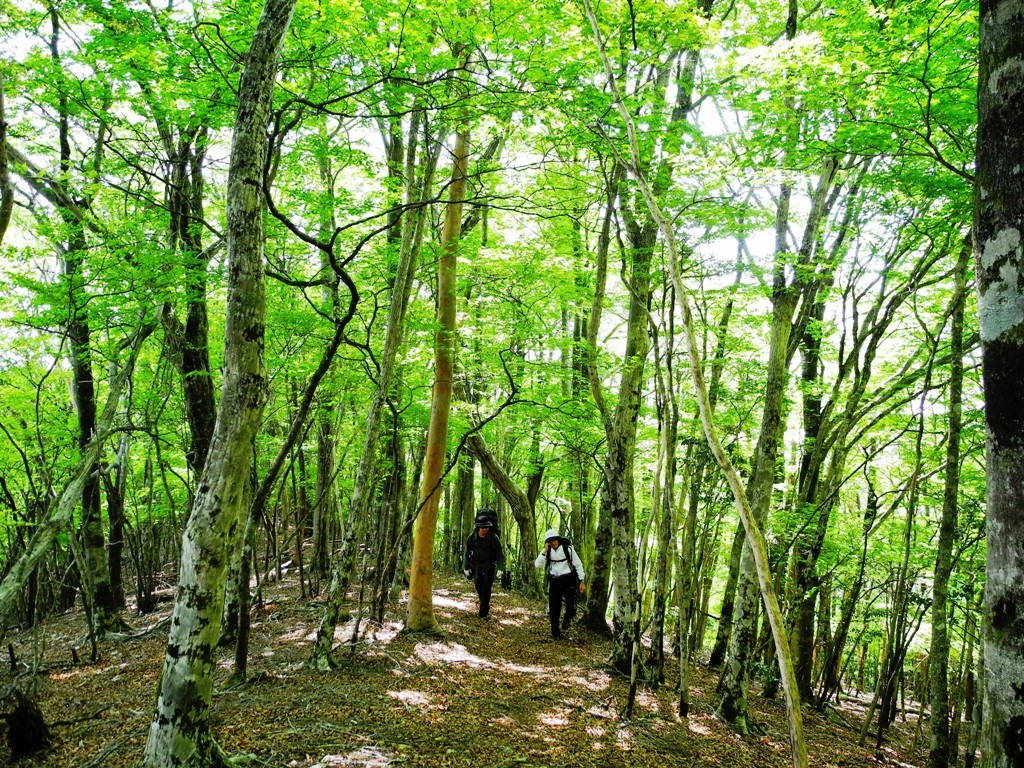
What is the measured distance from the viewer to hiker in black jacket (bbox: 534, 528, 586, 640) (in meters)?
9.45

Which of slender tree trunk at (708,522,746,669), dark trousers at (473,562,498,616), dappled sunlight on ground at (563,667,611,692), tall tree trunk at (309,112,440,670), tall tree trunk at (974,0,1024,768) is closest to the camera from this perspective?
tall tree trunk at (974,0,1024,768)

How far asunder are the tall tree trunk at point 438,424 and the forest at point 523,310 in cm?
5

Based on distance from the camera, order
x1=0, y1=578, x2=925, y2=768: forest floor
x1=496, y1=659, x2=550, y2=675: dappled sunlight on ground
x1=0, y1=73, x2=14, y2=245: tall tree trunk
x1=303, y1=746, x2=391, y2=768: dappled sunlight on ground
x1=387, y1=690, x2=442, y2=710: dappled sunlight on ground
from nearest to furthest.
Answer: x1=0, y1=73, x2=14, y2=245: tall tree trunk → x1=303, y1=746, x2=391, y2=768: dappled sunlight on ground → x1=0, y1=578, x2=925, y2=768: forest floor → x1=387, y1=690, x2=442, y2=710: dappled sunlight on ground → x1=496, y1=659, x2=550, y2=675: dappled sunlight on ground

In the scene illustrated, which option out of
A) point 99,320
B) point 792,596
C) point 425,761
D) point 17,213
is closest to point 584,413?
point 792,596

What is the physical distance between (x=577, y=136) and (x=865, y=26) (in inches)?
111

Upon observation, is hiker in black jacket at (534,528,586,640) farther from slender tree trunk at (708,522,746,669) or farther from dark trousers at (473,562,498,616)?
slender tree trunk at (708,522,746,669)

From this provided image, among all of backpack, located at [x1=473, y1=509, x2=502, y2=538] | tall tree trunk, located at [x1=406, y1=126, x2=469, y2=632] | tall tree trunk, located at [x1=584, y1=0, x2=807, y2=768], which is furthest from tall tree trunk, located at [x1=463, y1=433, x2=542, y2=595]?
tall tree trunk, located at [x1=584, y1=0, x2=807, y2=768]

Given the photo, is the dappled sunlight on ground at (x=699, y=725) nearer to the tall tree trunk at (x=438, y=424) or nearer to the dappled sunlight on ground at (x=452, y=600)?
the tall tree trunk at (x=438, y=424)

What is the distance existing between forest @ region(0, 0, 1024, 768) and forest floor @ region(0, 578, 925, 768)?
89 mm

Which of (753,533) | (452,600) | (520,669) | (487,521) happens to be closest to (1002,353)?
(753,533)

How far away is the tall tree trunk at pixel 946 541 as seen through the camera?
6297 millimetres

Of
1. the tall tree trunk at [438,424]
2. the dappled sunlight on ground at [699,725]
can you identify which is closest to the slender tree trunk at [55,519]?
the tall tree trunk at [438,424]

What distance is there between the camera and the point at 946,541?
6.30m

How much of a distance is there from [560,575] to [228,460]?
701 cm
